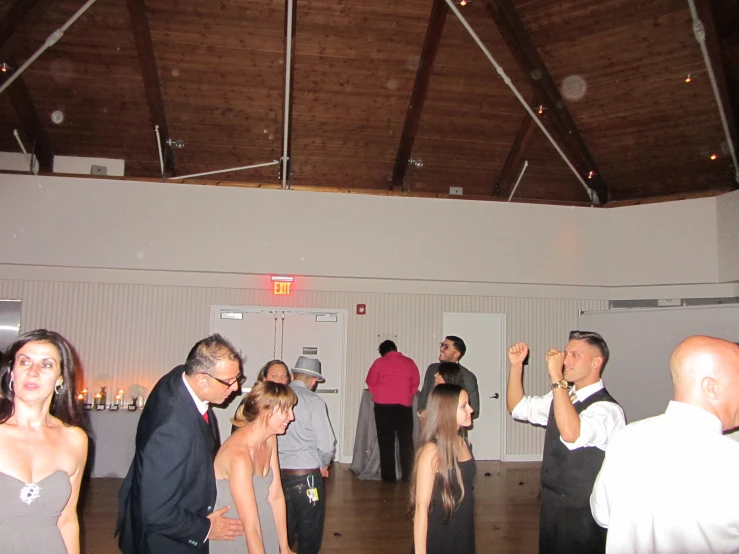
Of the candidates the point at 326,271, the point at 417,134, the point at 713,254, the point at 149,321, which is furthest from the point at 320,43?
the point at 713,254

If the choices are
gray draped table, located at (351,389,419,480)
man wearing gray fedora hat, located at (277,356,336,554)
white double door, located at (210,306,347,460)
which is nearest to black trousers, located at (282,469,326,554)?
man wearing gray fedora hat, located at (277,356,336,554)

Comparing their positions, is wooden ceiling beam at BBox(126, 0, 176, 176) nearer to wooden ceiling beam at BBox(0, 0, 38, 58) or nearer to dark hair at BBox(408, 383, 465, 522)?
wooden ceiling beam at BBox(0, 0, 38, 58)

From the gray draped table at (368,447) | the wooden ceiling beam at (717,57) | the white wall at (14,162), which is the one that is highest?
the wooden ceiling beam at (717,57)

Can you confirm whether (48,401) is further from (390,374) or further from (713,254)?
(713,254)

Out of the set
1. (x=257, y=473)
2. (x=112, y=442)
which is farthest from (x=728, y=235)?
(x=112, y=442)

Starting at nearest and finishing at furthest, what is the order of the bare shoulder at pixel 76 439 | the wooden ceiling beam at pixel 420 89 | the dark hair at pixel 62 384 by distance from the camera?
the dark hair at pixel 62 384 < the bare shoulder at pixel 76 439 < the wooden ceiling beam at pixel 420 89

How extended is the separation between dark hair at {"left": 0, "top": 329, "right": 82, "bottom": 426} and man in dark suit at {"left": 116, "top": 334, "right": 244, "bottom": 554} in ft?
0.88

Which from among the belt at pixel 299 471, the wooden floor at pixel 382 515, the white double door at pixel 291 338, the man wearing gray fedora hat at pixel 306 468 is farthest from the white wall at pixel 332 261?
the belt at pixel 299 471

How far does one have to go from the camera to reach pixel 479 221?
931 cm

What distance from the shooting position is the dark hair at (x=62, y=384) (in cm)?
206

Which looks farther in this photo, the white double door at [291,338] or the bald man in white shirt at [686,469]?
A: the white double door at [291,338]

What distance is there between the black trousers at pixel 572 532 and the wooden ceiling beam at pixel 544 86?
7.17 m

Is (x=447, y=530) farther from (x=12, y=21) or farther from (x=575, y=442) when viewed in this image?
(x=12, y=21)

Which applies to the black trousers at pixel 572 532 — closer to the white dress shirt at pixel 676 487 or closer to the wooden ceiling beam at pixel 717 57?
the white dress shirt at pixel 676 487
